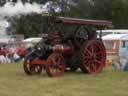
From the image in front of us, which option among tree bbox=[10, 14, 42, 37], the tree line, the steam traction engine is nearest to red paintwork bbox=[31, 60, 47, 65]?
the steam traction engine

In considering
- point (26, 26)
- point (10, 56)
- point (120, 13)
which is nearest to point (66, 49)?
point (10, 56)

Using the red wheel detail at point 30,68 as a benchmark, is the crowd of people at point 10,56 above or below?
below

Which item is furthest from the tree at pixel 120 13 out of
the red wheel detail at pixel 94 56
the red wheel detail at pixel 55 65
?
the red wheel detail at pixel 55 65

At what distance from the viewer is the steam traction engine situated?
14109mm

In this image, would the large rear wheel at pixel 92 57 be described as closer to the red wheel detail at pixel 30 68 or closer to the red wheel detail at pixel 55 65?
the red wheel detail at pixel 55 65

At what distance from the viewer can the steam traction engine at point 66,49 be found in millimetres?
14109

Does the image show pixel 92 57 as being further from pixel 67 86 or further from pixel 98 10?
pixel 98 10

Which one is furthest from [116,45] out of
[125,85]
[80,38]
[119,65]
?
[125,85]

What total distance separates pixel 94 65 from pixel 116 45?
1355cm

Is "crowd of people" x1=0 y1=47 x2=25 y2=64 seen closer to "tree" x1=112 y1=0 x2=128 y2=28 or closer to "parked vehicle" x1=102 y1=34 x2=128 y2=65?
"parked vehicle" x1=102 y1=34 x2=128 y2=65

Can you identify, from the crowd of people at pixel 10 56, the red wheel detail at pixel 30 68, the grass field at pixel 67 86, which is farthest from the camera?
the crowd of people at pixel 10 56

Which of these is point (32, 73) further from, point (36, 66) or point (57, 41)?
point (57, 41)

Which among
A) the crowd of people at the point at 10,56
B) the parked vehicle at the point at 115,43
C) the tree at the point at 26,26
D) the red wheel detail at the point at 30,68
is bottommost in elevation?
the tree at the point at 26,26

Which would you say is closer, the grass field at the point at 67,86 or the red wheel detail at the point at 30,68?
the grass field at the point at 67,86
